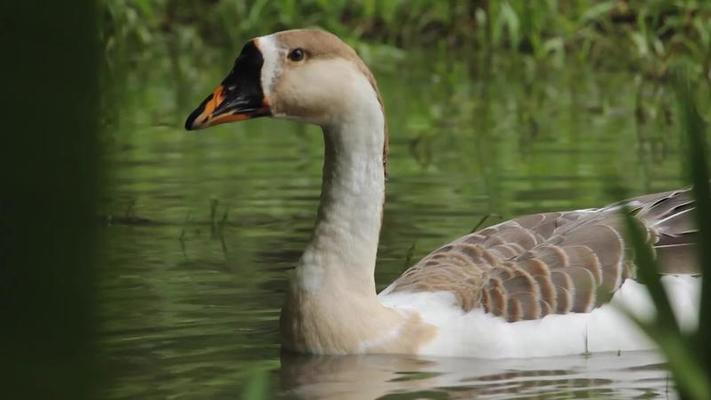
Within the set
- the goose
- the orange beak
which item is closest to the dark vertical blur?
the orange beak

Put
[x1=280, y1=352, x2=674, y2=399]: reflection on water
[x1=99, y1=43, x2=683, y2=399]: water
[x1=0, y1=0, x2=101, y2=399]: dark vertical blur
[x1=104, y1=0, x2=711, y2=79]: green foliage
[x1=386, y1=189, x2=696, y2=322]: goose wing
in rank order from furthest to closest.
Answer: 1. [x1=104, y1=0, x2=711, y2=79]: green foliage
2. [x1=386, y1=189, x2=696, y2=322]: goose wing
3. [x1=99, y1=43, x2=683, y2=399]: water
4. [x1=280, y1=352, x2=674, y2=399]: reflection on water
5. [x1=0, y1=0, x2=101, y2=399]: dark vertical blur

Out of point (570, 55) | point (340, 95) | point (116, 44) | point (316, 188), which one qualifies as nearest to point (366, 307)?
point (340, 95)

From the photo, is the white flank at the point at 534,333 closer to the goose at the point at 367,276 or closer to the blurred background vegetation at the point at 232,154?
the goose at the point at 367,276

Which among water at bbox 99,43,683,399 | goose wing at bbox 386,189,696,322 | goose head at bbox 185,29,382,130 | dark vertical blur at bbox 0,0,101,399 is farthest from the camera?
goose wing at bbox 386,189,696,322

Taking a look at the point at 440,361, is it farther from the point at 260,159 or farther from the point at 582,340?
the point at 260,159

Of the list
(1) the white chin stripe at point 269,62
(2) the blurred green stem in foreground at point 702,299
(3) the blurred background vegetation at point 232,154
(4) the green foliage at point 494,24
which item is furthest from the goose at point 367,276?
(4) the green foliage at point 494,24

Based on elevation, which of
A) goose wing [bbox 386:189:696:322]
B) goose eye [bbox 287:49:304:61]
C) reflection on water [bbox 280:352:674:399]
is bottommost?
reflection on water [bbox 280:352:674:399]

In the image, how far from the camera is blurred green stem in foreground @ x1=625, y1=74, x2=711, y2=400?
678mm

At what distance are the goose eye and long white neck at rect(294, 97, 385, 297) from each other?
283mm

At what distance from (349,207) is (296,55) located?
0.62 meters

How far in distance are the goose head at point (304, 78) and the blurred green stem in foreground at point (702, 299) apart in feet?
15.1

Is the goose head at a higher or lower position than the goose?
higher

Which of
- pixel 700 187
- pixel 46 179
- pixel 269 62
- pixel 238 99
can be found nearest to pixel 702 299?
pixel 700 187

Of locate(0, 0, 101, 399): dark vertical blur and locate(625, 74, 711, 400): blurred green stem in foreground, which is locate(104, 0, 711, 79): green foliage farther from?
locate(0, 0, 101, 399): dark vertical blur
